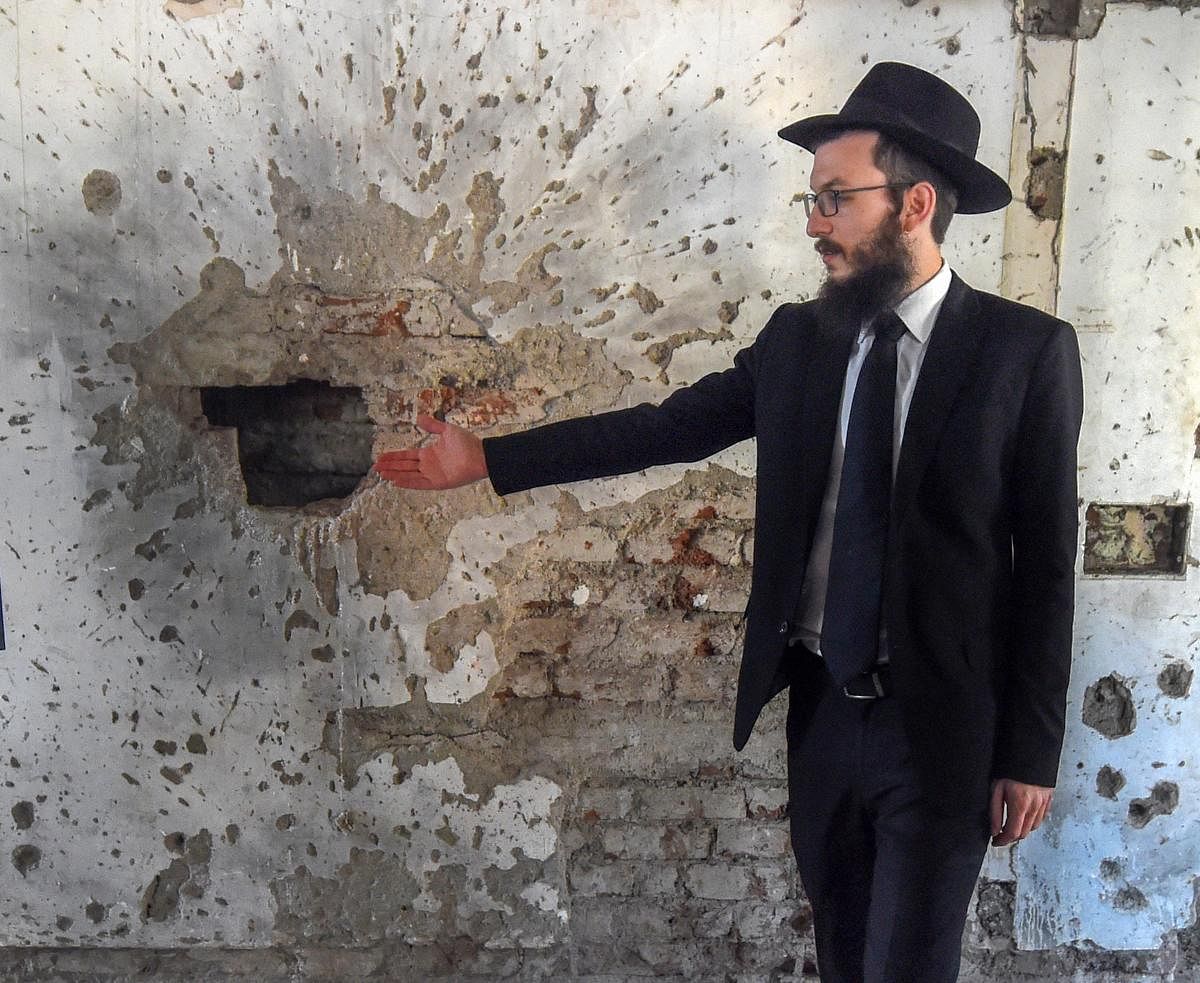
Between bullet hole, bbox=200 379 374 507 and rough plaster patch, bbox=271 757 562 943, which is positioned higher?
bullet hole, bbox=200 379 374 507

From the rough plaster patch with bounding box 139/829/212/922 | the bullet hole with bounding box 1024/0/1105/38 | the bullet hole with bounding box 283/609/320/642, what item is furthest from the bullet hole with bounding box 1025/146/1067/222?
the rough plaster patch with bounding box 139/829/212/922

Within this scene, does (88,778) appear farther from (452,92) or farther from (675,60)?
(675,60)

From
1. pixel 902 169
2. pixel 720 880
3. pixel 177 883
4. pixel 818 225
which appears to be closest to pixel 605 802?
pixel 720 880

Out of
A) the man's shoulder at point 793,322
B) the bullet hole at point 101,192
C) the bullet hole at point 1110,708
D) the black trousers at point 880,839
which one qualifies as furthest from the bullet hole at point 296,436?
the bullet hole at point 1110,708

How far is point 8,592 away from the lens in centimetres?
199

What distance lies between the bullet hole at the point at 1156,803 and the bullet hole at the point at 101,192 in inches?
Result: 104

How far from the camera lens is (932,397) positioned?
136 centimetres

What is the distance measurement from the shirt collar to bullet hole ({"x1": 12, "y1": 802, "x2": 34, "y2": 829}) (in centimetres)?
218

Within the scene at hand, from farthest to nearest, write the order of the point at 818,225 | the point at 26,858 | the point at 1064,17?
the point at 26,858 < the point at 1064,17 < the point at 818,225

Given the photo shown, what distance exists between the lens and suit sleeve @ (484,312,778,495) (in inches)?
65.3

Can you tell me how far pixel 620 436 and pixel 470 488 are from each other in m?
0.45

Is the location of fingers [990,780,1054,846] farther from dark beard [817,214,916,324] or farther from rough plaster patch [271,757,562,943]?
rough plaster patch [271,757,562,943]

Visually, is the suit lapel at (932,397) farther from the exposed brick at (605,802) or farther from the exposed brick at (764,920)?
the exposed brick at (764,920)

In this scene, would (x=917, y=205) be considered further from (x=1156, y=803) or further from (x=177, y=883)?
(x=177, y=883)
